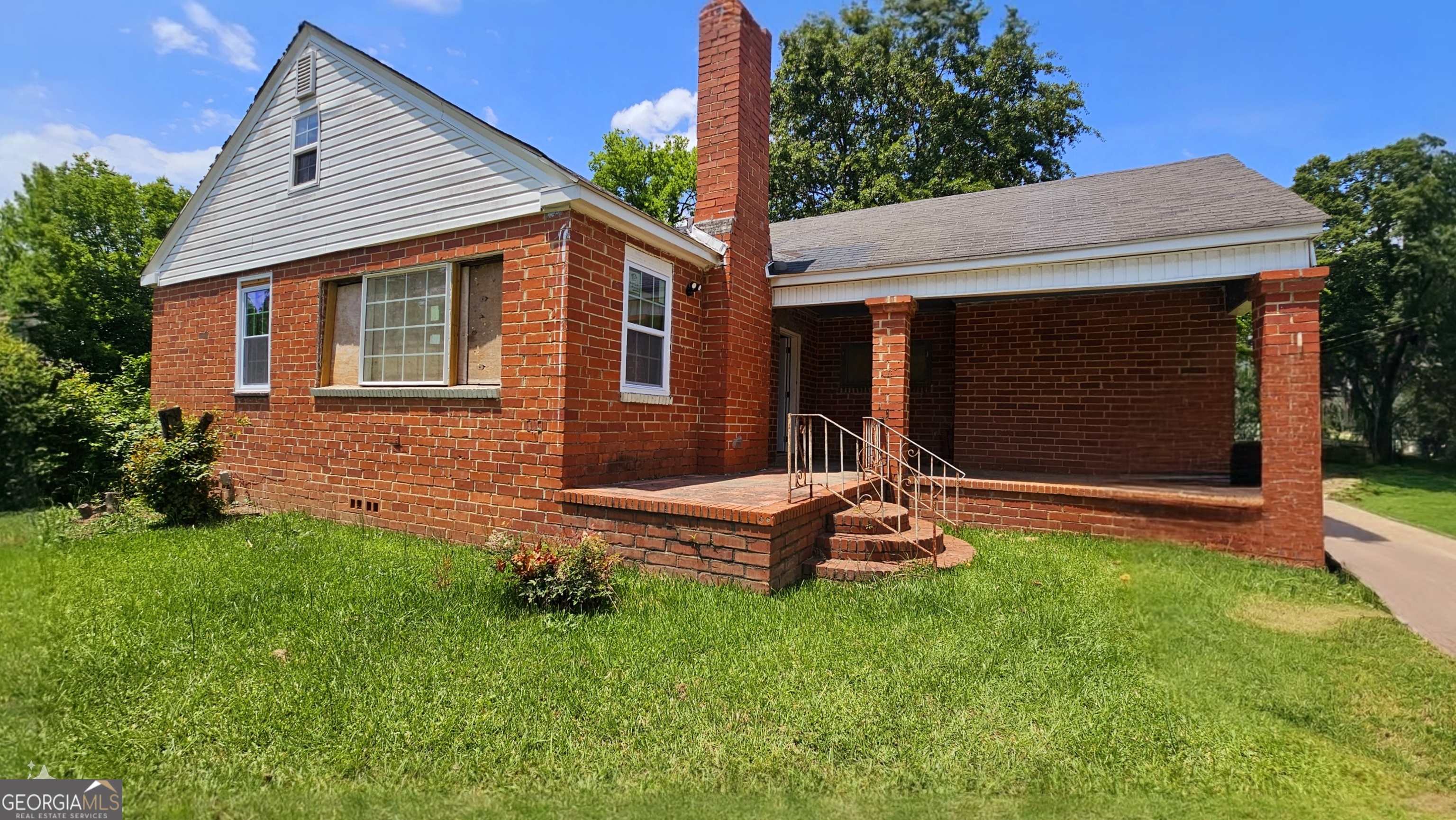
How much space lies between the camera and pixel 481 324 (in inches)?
273

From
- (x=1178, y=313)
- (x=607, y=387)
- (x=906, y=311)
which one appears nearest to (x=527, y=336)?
(x=607, y=387)

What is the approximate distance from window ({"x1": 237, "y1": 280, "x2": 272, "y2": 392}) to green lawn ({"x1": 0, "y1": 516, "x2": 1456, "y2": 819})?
13.7 ft

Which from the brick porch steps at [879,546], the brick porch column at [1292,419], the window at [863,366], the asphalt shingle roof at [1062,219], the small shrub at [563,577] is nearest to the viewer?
the small shrub at [563,577]

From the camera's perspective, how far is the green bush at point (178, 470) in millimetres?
7102

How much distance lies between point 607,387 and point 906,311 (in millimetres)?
4215

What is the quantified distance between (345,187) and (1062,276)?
29.2 ft

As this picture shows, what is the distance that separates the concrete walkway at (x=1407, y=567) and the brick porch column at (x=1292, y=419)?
0.60 metres

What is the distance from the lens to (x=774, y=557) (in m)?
5.09

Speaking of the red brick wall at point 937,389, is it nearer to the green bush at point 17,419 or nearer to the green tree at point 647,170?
the green bush at point 17,419

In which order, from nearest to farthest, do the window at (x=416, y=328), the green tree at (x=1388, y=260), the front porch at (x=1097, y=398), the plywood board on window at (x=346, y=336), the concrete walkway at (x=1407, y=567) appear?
the concrete walkway at (x=1407, y=567), the front porch at (x=1097, y=398), the window at (x=416, y=328), the plywood board on window at (x=346, y=336), the green tree at (x=1388, y=260)

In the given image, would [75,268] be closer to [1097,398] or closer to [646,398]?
[646,398]

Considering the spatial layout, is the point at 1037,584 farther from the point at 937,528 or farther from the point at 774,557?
the point at 774,557

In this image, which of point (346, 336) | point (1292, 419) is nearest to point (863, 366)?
point (1292, 419)

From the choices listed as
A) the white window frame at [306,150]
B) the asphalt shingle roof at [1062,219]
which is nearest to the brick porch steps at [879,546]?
the asphalt shingle roof at [1062,219]
